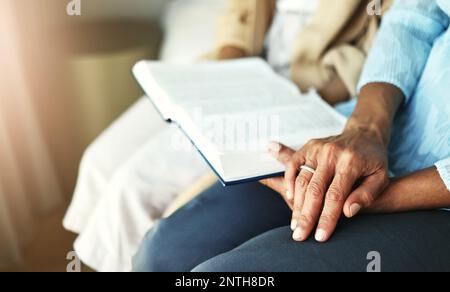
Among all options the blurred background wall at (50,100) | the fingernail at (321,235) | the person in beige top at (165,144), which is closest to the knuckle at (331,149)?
the fingernail at (321,235)

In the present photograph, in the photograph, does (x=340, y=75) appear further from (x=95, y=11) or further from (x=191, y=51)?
(x=95, y=11)

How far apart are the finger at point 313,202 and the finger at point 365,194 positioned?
0.11 feet

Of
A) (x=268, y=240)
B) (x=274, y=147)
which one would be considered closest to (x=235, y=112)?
(x=274, y=147)

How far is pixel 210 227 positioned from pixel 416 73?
39cm

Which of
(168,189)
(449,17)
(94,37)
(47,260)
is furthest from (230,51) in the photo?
(47,260)

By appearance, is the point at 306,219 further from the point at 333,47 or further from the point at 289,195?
the point at 333,47

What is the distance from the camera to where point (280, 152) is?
1.95ft

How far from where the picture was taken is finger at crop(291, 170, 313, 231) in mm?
549

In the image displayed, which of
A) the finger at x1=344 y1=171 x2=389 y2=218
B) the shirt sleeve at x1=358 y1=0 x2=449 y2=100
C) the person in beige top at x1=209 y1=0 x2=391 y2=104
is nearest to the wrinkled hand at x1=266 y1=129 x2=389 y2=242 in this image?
the finger at x1=344 y1=171 x2=389 y2=218

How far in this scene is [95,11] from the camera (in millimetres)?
1529

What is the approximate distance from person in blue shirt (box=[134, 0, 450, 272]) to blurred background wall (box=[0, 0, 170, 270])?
65 cm

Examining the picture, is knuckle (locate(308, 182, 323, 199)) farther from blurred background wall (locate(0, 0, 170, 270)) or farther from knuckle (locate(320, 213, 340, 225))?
blurred background wall (locate(0, 0, 170, 270))

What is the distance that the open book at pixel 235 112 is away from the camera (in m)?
0.59

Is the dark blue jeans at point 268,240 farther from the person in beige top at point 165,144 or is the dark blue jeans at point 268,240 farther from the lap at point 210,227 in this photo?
the person in beige top at point 165,144
